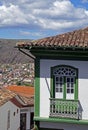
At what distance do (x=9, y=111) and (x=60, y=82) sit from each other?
43.1ft

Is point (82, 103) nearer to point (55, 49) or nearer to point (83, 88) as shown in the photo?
point (83, 88)

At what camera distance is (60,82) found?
15.7 metres

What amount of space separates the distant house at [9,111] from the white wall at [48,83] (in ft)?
33.9

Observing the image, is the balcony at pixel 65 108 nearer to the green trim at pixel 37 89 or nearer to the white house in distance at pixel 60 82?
the white house in distance at pixel 60 82

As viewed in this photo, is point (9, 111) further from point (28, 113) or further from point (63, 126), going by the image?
point (63, 126)

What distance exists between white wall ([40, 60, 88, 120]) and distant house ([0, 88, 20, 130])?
10.3 metres

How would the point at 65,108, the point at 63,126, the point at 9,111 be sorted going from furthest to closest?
the point at 9,111 < the point at 63,126 < the point at 65,108

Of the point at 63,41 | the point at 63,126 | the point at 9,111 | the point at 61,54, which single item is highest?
the point at 63,41

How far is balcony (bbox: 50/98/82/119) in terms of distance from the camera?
50.1ft

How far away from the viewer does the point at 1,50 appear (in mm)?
177625

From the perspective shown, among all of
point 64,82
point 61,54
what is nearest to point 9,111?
point 64,82

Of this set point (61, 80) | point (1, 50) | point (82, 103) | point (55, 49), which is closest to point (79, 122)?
Result: point (82, 103)

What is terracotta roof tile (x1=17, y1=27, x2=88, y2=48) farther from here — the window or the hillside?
the hillside

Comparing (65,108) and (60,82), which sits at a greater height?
(60,82)
